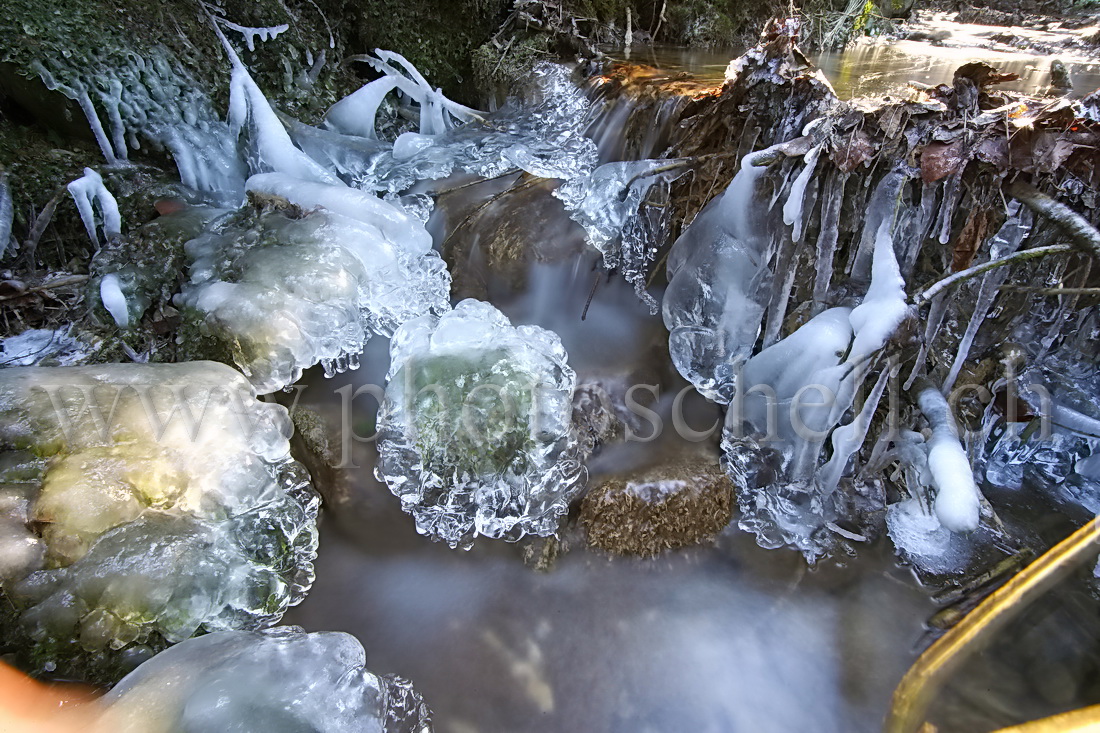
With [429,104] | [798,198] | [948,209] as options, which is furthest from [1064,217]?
[429,104]

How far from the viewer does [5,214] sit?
314 cm

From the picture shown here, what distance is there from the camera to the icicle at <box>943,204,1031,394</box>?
220 cm

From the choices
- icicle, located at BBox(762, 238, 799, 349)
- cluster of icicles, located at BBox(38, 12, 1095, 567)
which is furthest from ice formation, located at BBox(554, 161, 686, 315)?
icicle, located at BBox(762, 238, 799, 349)

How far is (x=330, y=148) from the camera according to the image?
13.9ft

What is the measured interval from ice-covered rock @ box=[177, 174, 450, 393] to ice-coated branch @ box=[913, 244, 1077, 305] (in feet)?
7.73

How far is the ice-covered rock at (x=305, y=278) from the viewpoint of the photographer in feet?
9.11

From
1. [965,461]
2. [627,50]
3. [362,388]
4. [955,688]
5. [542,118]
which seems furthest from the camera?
[627,50]

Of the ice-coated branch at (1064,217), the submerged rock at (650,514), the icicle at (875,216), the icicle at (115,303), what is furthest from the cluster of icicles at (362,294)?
the ice-coated branch at (1064,217)

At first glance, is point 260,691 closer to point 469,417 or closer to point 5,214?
point 469,417

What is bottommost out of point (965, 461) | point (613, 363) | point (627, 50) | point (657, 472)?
point (657, 472)

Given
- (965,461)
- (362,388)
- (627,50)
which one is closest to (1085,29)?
(627,50)

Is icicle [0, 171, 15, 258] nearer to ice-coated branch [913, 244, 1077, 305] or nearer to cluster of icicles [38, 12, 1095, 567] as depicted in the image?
cluster of icicles [38, 12, 1095, 567]

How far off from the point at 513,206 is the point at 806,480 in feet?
7.65

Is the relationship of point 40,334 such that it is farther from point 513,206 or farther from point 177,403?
point 513,206
